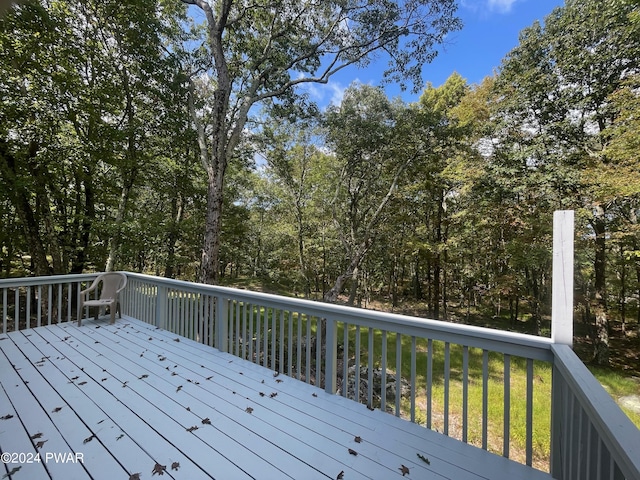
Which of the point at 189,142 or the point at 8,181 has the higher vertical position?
the point at 189,142

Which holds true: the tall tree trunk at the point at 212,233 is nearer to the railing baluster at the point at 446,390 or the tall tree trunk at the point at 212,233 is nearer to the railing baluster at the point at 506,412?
the railing baluster at the point at 446,390

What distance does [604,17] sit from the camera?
6672 mm

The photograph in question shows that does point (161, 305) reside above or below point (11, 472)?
above

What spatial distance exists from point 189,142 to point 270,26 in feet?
12.4

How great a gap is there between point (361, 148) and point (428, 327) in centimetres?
848

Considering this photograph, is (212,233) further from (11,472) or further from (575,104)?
(575,104)

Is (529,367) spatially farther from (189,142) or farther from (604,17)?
(604,17)

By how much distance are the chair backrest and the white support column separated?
5564 mm

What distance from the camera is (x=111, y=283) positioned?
4.79m

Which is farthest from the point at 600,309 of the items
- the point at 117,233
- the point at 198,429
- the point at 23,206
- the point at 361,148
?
the point at 23,206

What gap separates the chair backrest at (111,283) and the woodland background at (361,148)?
1.82 m

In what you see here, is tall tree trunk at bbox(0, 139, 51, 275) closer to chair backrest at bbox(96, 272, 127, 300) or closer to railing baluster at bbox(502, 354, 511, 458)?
chair backrest at bbox(96, 272, 127, 300)

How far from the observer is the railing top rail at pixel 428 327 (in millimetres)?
1664

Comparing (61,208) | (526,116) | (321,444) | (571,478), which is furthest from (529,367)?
(61,208)
